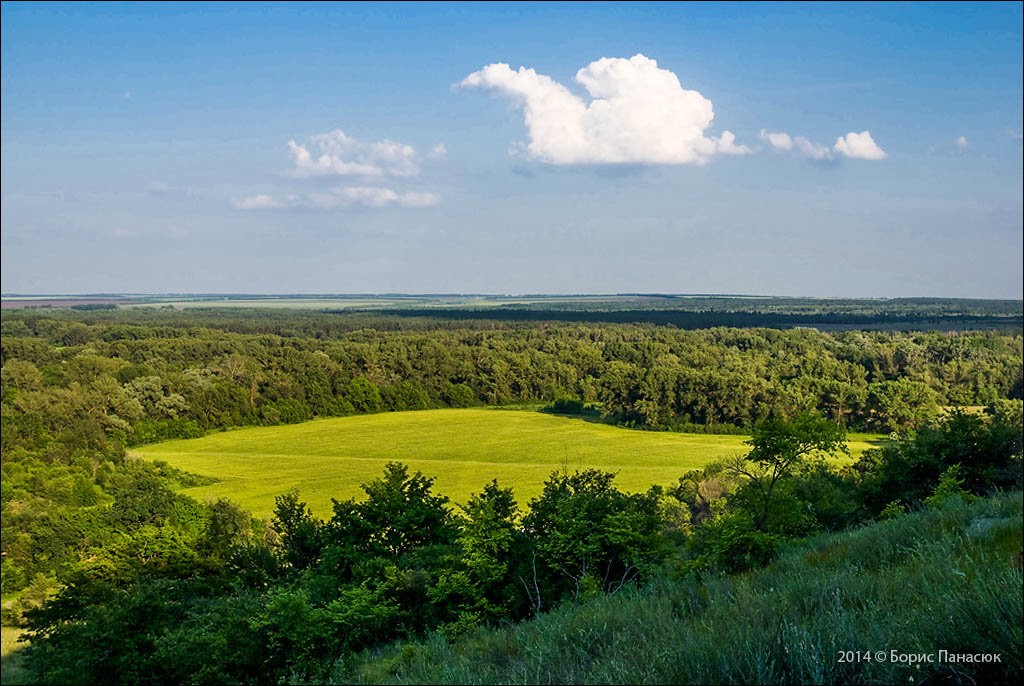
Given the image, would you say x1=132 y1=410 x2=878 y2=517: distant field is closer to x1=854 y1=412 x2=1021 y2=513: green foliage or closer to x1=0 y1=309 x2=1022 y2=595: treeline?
→ x1=0 y1=309 x2=1022 y2=595: treeline

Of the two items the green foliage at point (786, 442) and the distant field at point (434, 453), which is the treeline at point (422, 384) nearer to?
the distant field at point (434, 453)

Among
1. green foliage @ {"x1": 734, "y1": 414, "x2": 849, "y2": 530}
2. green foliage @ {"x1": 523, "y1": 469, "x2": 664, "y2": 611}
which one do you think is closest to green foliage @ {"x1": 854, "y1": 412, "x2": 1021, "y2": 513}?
green foliage @ {"x1": 734, "y1": 414, "x2": 849, "y2": 530}

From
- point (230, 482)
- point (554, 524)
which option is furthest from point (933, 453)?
point (230, 482)

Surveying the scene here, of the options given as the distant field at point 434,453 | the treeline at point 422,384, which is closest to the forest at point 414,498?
the treeline at point 422,384

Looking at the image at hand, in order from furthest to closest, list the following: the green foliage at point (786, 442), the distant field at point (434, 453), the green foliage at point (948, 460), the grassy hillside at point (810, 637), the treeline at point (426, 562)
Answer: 1. the distant field at point (434, 453)
2. the green foliage at point (786, 442)
3. the green foliage at point (948, 460)
4. the treeline at point (426, 562)
5. the grassy hillside at point (810, 637)

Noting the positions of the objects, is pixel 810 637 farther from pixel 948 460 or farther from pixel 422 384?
pixel 422 384

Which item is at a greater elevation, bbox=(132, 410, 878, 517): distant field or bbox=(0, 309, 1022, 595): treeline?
bbox=(0, 309, 1022, 595): treeline
